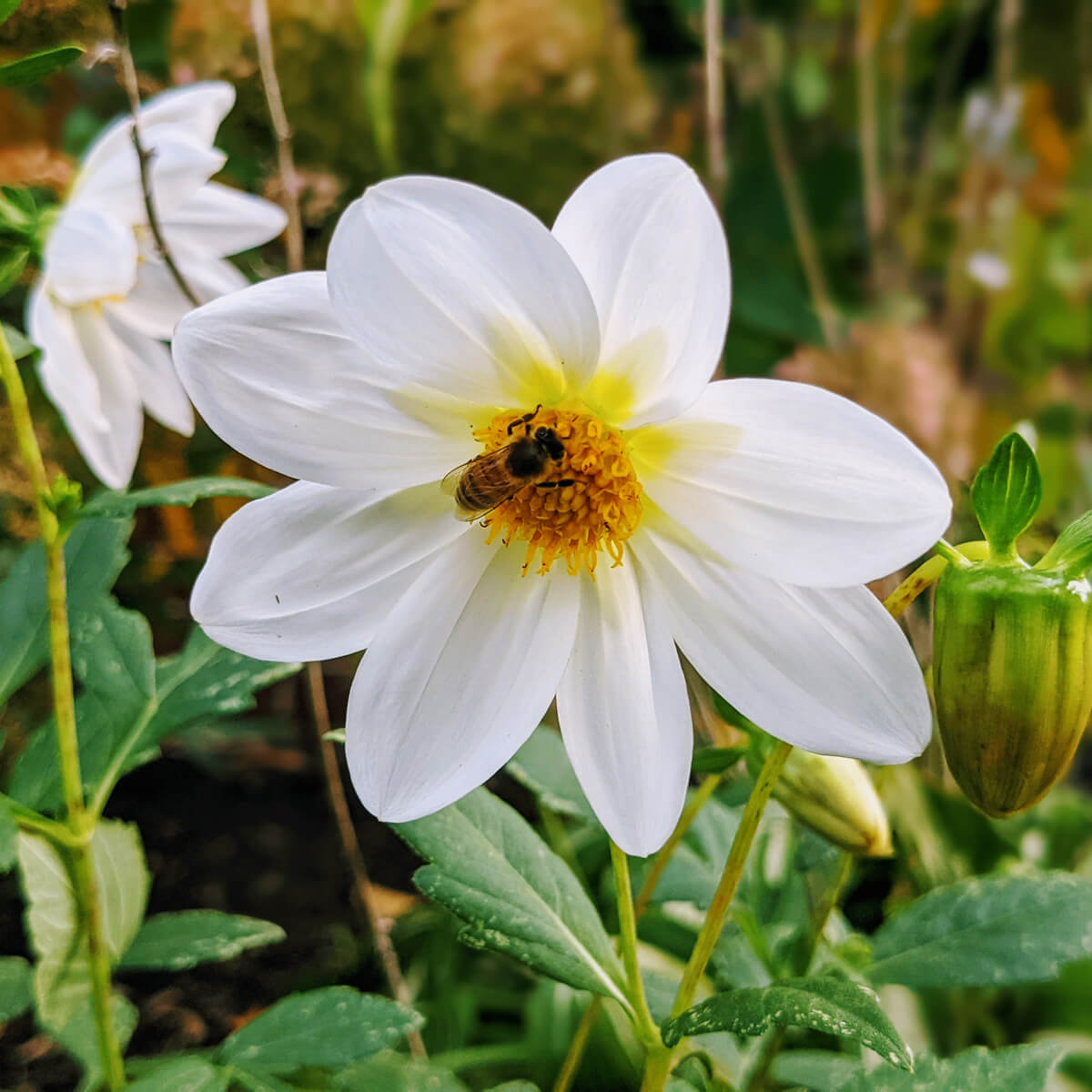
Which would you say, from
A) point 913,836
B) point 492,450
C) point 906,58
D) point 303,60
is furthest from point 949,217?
point 492,450

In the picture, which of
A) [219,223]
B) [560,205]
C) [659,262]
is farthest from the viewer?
[560,205]

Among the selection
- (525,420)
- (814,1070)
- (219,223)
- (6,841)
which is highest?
(219,223)

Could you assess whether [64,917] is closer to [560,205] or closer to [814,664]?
[814,664]

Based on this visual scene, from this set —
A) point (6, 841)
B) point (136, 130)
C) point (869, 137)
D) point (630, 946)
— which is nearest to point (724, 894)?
point (630, 946)

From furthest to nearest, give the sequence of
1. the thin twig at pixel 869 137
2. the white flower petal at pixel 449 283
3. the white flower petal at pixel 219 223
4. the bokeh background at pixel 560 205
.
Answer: the thin twig at pixel 869 137 < the bokeh background at pixel 560 205 < the white flower petal at pixel 219 223 < the white flower petal at pixel 449 283

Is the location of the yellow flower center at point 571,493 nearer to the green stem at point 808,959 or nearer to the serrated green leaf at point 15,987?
the green stem at point 808,959

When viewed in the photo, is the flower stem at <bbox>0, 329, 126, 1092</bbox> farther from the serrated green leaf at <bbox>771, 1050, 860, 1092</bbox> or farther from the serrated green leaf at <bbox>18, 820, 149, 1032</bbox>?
the serrated green leaf at <bbox>771, 1050, 860, 1092</bbox>

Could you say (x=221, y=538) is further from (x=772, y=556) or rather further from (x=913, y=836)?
(x=913, y=836)

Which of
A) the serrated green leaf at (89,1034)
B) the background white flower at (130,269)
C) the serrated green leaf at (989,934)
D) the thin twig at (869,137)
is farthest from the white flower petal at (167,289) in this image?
the thin twig at (869,137)
